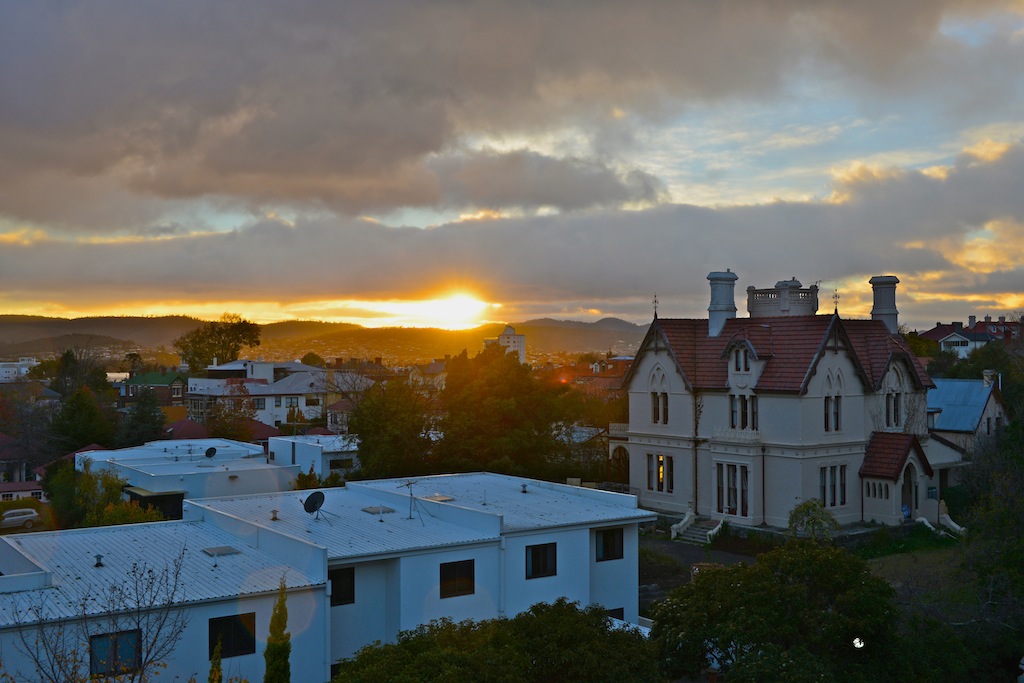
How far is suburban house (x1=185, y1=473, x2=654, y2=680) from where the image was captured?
77.2 ft

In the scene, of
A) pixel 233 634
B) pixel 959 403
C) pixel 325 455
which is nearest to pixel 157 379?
pixel 325 455

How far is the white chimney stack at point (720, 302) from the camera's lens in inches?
1751

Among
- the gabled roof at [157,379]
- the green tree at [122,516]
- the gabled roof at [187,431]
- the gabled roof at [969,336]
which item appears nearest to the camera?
the green tree at [122,516]

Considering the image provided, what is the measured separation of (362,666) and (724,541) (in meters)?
26.2

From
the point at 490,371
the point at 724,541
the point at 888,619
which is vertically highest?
the point at 490,371

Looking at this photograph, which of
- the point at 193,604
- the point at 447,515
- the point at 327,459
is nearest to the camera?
the point at 193,604

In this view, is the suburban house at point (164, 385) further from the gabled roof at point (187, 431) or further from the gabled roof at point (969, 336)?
the gabled roof at point (969, 336)

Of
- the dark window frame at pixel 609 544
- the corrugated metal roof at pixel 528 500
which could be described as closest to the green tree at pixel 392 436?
the corrugated metal roof at pixel 528 500

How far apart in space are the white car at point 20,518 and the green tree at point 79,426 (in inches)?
687

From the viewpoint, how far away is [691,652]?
20.6 m

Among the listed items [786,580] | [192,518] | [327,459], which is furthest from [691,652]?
[327,459]

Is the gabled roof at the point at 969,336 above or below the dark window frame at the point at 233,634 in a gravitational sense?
above

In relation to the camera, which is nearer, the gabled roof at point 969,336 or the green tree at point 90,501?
the green tree at point 90,501

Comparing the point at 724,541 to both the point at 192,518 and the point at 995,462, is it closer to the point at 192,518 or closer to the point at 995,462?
the point at 995,462
